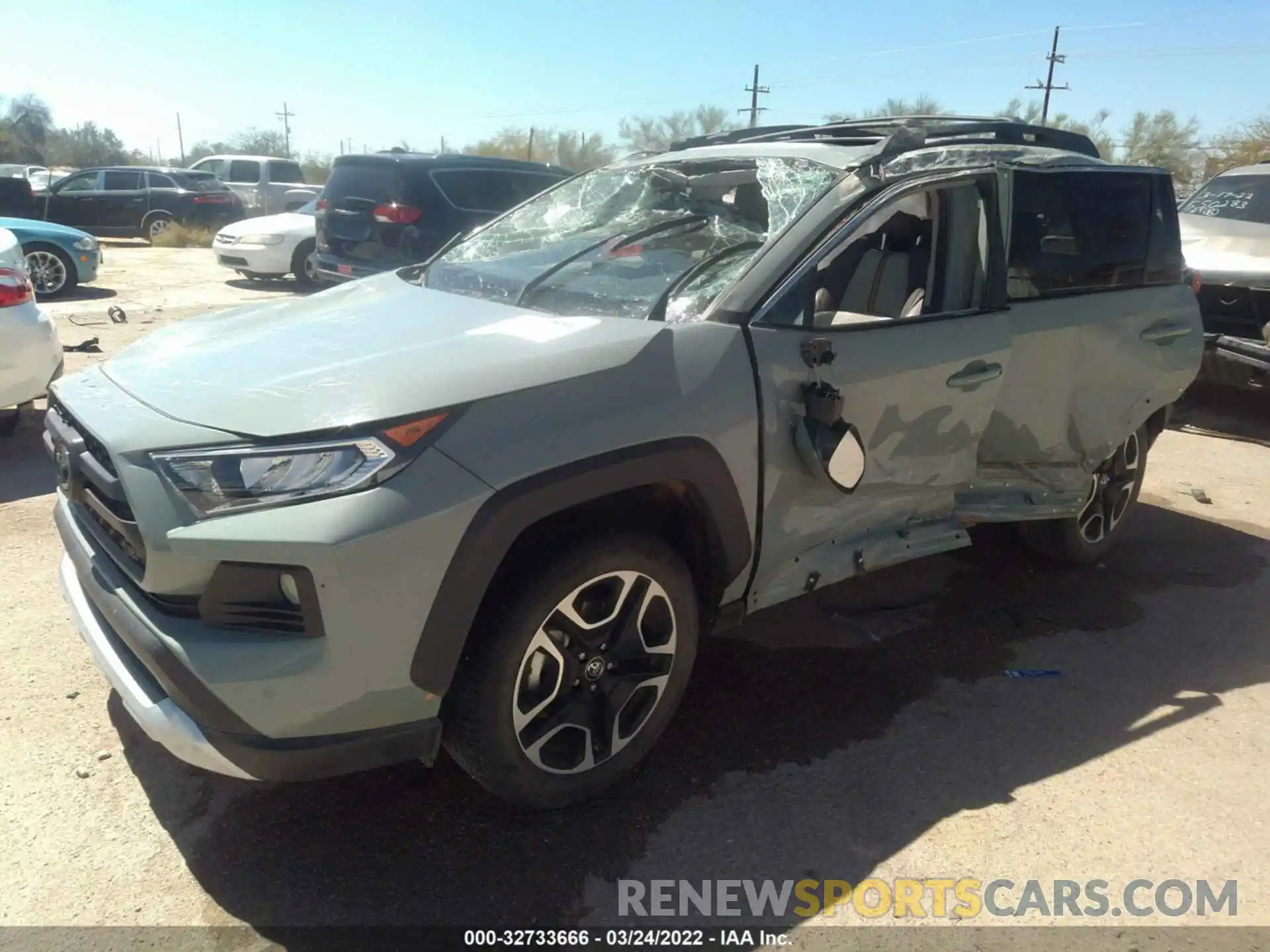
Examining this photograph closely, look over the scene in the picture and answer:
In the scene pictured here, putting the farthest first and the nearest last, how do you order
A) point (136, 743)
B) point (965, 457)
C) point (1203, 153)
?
1. point (1203, 153)
2. point (965, 457)
3. point (136, 743)

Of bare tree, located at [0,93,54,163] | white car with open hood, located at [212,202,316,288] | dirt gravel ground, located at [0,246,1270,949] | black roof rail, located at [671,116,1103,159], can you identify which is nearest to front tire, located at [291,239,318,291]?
white car with open hood, located at [212,202,316,288]

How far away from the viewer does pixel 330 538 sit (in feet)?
6.79

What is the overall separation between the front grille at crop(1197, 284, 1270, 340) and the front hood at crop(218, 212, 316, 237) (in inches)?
424

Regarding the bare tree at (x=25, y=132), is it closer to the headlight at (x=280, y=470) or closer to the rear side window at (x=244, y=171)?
the rear side window at (x=244, y=171)

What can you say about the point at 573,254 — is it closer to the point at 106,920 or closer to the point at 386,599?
the point at 386,599

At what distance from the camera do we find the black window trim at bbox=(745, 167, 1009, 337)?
115 inches

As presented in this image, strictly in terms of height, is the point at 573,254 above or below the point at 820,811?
above

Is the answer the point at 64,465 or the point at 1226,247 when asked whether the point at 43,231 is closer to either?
the point at 64,465

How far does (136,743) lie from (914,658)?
8.91 feet

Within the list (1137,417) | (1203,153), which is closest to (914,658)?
(1137,417)

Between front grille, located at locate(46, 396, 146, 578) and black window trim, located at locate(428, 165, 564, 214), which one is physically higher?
black window trim, located at locate(428, 165, 564, 214)

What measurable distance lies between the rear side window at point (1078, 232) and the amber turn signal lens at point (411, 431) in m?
2.44

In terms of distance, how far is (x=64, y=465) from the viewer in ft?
8.95

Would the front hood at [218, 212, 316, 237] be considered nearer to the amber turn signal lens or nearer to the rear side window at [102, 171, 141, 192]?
the rear side window at [102, 171, 141, 192]
